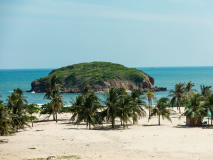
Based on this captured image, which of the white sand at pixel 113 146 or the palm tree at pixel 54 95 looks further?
the palm tree at pixel 54 95

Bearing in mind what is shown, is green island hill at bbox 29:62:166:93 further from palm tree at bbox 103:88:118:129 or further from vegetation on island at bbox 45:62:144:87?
palm tree at bbox 103:88:118:129

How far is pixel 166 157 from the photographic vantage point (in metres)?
26.5

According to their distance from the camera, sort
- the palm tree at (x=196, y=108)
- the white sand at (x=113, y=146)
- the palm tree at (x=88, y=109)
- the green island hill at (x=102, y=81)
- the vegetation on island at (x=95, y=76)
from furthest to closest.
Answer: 1. the vegetation on island at (x=95, y=76)
2. the green island hill at (x=102, y=81)
3. the palm tree at (x=196, y=108)
4. the palm tree at (x=88, y=109)
5. the white sand at (x=113, y=146)

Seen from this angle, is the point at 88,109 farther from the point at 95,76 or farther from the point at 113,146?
the point at 95,76

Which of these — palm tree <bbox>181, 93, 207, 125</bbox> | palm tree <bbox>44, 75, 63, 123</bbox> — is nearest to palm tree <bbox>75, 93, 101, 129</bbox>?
palm tree <bbox>44, 75, 63, 123</bbox>

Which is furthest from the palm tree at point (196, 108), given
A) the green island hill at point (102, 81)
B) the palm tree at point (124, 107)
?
the green island hill at point (102, 81)

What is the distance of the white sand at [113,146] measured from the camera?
27.3 meters

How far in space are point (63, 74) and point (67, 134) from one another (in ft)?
497

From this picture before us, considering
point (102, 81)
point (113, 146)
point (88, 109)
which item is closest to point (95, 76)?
point (102, 81)

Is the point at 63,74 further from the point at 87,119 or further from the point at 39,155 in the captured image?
the point at 39,155

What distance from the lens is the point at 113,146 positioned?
31.8m

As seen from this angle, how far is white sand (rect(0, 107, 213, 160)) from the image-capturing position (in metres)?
27.3

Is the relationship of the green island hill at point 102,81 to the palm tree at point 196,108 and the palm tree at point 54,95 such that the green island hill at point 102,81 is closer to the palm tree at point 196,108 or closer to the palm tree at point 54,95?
the palm tree at point 54,95

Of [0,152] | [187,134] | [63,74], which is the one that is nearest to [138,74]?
[63,74]
